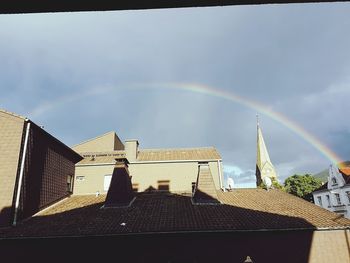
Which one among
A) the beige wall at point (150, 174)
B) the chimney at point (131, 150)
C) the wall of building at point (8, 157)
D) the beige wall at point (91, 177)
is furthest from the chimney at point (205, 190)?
the beige wall at point (91, 177)

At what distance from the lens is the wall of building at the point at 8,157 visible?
15.6m

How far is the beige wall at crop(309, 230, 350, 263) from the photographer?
14.9m

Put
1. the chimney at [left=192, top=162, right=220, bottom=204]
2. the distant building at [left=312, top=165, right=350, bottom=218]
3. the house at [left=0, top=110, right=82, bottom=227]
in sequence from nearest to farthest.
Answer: the house at [left=0, top=110, right=82, bottom=227], the chimney at [left=192, top=162, right=220, bottom=204], the distant building at [left=312, top=165, right=350, bottom=218]

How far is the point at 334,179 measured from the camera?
39.3 metres

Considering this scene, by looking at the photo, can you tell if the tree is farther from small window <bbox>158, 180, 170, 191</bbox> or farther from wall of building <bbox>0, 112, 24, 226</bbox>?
wall of building <bbox>0, 112, 24, 226</bbox>

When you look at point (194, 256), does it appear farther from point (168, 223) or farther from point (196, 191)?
point (196, 191)

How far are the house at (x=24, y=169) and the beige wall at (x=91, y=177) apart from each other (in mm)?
10144

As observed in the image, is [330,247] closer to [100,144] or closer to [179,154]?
[179,154]

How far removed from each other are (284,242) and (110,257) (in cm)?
961

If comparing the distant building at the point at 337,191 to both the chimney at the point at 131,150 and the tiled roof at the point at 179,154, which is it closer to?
the tiled roof at the point at 179,154

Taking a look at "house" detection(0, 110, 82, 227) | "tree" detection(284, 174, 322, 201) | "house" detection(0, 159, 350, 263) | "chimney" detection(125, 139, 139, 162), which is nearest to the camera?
"house" detection(0, 159, 350, 263)

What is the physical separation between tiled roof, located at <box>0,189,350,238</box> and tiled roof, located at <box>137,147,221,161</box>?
36.7 ft

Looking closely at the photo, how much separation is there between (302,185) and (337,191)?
27.1ft

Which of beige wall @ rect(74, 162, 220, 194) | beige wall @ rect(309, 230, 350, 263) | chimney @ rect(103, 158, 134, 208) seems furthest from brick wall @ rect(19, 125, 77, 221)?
beige wall @ rect(309, 230, 350, 263)
